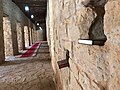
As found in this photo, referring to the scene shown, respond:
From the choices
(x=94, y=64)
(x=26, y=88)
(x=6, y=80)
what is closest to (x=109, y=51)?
(x=94, y=64)

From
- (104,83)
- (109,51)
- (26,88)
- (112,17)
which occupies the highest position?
(112,17)

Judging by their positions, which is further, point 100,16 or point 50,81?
point 50,81

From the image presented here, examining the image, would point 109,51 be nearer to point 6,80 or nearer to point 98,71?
point 98,71

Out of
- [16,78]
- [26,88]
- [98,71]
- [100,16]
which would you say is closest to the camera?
[98,71]

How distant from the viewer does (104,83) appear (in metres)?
0.51

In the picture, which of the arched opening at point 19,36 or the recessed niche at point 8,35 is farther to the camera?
the arched opening at point 19,36

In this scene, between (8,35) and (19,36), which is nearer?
(8,35)

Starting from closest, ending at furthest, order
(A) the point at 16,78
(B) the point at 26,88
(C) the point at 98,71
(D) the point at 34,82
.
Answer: (C) the point at 98,71 < (B) the point at 26,88 < (D) the point at 34,82 < (A) the point at 16,78

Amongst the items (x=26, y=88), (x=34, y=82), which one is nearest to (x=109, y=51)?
(x=26, y=88)

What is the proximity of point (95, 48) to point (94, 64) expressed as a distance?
0.20 feet

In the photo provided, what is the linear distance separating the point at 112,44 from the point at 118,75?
3.6 inches

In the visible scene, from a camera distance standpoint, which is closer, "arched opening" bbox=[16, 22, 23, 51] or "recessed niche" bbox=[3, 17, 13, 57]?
"recessed niche" bbox=[3, 17, 13, 57]

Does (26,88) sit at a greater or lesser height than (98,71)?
lesser

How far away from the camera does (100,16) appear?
28.3 inches
